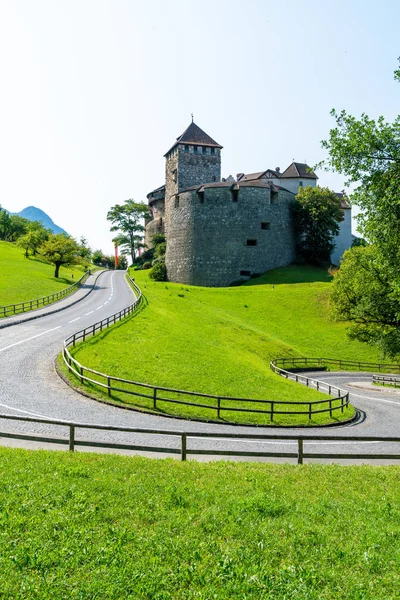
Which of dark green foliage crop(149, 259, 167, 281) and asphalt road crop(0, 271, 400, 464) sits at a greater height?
dark green foliage crop(149, 259, 167, 281)

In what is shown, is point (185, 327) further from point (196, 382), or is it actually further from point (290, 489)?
point (290, 489)

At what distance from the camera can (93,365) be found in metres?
23.5

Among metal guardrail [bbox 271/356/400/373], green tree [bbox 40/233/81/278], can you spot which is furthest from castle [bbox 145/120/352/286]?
metal guardrail [bbox 271/356/400/373]

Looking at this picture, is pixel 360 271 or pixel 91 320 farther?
pixel 91 320

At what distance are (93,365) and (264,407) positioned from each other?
8.86 metres

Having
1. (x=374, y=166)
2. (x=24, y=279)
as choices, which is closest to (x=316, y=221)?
(x=24, y=279)

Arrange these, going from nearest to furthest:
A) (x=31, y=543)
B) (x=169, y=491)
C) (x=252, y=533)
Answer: (x=31, y=543) < (x=252, y=533) < (x=169, y=491)

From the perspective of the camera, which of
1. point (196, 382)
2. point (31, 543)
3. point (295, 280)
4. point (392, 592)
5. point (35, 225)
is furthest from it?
point (35, 225)

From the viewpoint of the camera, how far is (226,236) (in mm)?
77062

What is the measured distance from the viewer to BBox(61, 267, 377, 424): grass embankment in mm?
22672

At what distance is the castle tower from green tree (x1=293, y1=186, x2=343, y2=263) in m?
21.7

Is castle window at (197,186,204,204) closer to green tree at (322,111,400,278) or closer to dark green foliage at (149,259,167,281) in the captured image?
dark green foliage at (149,259,167,281)

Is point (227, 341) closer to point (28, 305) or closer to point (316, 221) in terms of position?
point (28, 305)

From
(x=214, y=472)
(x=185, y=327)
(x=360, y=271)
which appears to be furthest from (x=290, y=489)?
(x=185, y=327)
